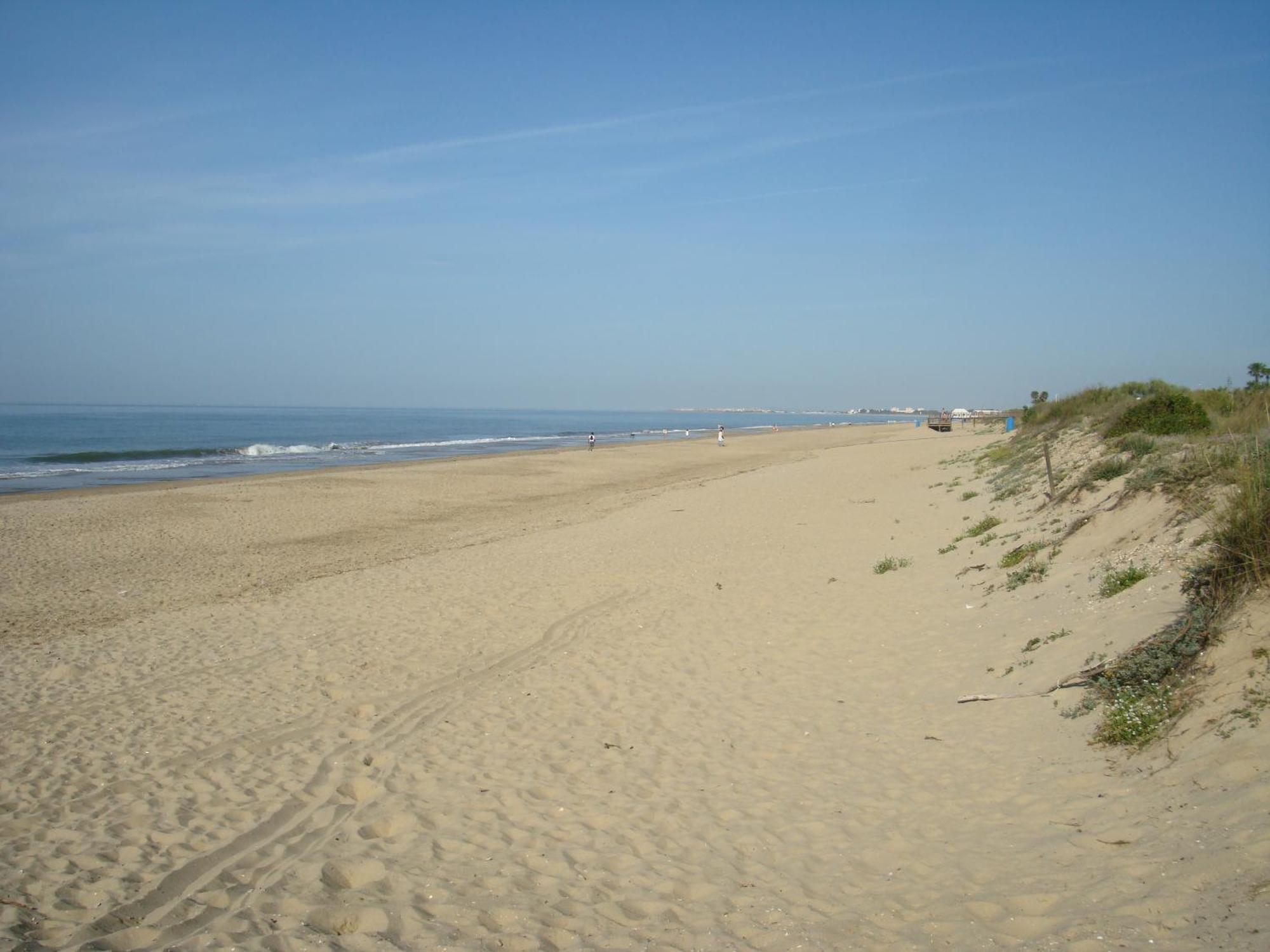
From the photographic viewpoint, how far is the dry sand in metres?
3.88

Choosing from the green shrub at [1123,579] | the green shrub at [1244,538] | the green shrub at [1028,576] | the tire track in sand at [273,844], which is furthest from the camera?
the green shrub at [1028,576]

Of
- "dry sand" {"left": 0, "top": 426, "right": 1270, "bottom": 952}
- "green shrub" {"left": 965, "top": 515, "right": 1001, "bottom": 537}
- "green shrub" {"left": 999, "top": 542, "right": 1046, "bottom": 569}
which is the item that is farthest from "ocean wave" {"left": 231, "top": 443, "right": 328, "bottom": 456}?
"green shrub" {"left": 999, "top": 542, "right": 1046, "bottom": 569}

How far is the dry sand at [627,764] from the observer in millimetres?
3879

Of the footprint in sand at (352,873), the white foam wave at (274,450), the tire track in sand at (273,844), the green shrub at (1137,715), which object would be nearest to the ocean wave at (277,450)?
the white foam wave at (274,450)

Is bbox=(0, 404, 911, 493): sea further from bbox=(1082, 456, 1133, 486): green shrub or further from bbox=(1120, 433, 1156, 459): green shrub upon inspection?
bbox=(1120, 433, 1156, 459): green shrub

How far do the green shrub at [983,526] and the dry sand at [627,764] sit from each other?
543 mm

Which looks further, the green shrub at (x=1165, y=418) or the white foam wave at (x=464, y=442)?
the white foam wave at (x=464, y=442)

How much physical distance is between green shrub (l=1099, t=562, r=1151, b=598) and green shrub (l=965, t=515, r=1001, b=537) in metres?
4.99

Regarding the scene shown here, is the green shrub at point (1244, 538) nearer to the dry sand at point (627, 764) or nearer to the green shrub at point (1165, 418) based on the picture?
the dry sand at point (627, 764)

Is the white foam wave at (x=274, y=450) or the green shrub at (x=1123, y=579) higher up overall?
the white foam wave at (x=274, y=450)

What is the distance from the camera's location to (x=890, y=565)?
451 inches

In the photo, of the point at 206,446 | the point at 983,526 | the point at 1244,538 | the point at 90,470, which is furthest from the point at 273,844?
the point at 206,446

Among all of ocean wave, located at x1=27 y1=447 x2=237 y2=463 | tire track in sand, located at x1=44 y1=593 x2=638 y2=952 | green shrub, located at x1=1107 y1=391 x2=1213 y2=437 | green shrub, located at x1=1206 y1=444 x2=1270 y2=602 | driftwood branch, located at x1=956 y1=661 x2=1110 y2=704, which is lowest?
tire track in sand, located at x1=44 y1=593 x2=638 y2=952

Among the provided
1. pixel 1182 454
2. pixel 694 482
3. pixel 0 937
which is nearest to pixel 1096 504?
pixel 1182 454
